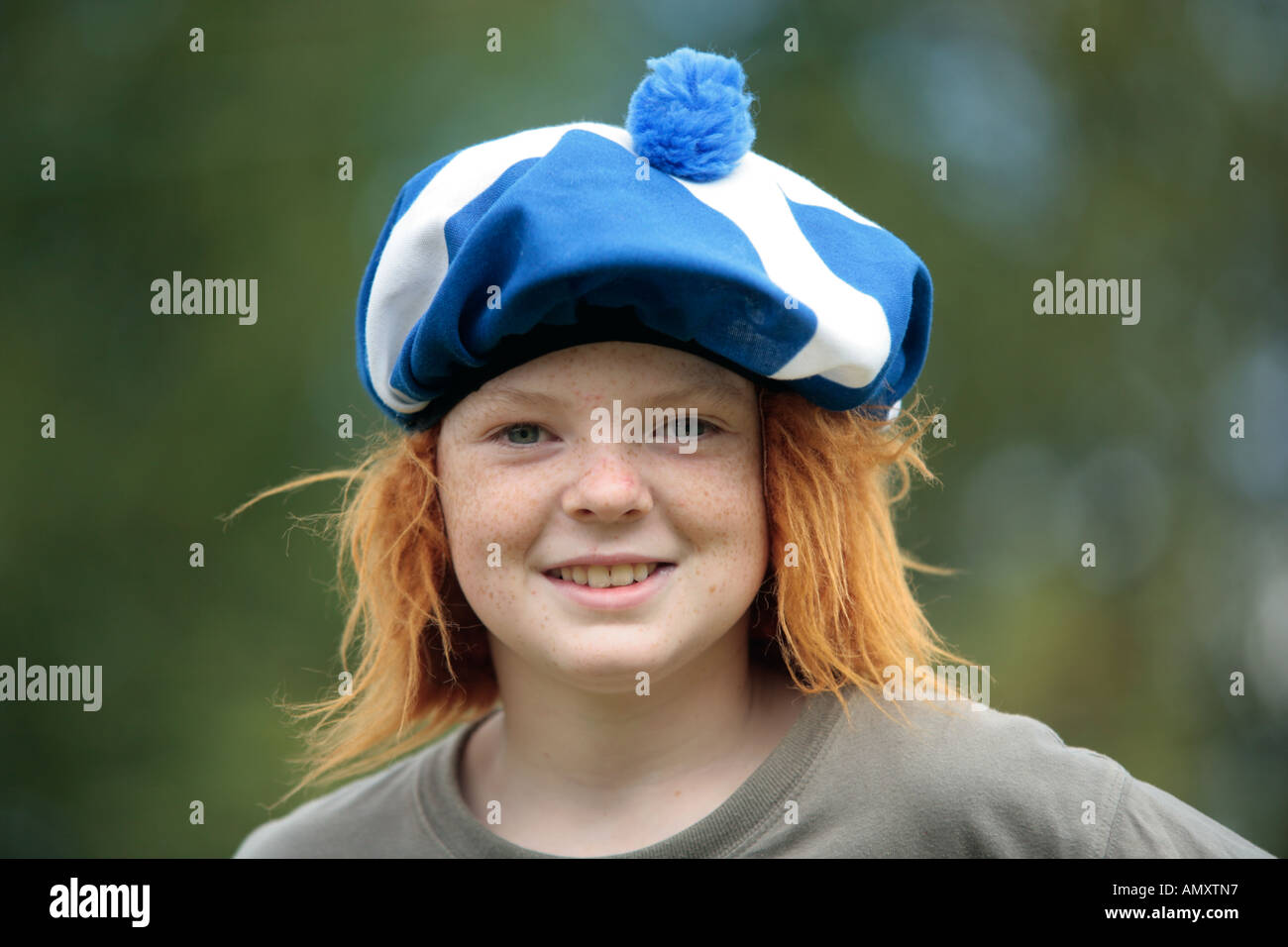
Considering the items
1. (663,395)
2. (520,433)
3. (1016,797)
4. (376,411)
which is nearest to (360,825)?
(520,433)

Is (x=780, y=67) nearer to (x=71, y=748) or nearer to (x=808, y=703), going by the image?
(x=808, y=703)

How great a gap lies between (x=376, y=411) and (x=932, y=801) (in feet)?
9.94

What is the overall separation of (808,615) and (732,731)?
224 millimetres

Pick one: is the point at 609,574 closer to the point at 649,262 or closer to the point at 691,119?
the point at 649,262

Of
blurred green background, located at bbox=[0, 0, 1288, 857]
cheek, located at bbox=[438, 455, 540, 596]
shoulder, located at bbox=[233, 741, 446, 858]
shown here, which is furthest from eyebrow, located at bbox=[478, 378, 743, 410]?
blurred green background, located at bbox=[0, 0, 1288, 857]

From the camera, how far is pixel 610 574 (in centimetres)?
169

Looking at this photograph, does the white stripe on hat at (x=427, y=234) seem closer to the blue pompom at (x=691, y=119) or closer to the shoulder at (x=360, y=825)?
the blue pompom at (x=691, y=119)

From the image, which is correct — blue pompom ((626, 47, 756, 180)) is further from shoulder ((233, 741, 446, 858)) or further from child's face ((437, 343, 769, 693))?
shoulder ((233, 741, 446, 858))

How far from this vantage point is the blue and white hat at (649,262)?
59.9 inches

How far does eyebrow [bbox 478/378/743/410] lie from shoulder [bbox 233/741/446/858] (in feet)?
2.40

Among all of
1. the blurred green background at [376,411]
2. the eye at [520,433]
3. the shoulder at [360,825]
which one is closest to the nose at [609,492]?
the eye at [520,433]

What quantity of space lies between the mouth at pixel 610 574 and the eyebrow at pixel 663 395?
221 millimetres

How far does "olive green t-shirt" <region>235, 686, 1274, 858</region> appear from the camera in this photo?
169cm

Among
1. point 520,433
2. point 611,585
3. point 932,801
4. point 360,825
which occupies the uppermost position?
point 520,433
